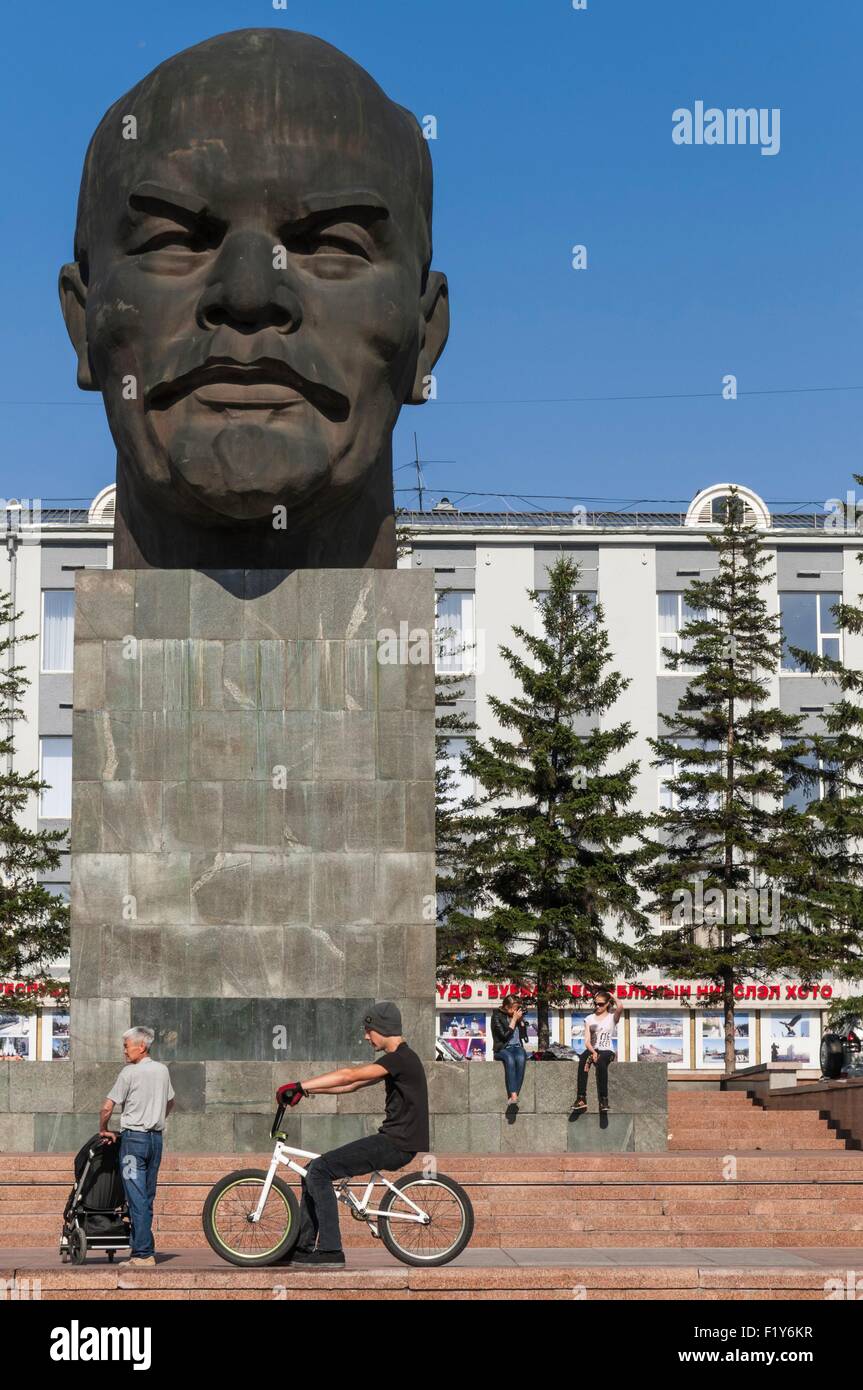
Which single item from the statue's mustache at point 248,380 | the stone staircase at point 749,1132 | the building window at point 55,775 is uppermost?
the statue's mustache at point 248,380

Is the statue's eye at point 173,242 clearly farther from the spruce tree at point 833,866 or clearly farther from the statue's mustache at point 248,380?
the spruce tree at point 833,866

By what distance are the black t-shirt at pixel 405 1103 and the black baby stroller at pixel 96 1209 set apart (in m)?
2.21

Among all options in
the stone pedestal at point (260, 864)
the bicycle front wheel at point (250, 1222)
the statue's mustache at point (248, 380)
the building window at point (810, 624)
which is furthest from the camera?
the building window at point (810, 624)

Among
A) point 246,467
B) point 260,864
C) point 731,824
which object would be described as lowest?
point 260,864

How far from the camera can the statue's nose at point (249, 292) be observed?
64.5ft

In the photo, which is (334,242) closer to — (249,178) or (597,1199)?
(249,178)

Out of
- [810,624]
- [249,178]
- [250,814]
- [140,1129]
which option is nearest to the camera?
[140,1129]

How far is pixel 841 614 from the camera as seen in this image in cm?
3809

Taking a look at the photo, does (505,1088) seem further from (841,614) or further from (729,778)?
(729,778)

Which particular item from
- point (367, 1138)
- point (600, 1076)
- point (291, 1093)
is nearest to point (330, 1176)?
point (367, 1138)

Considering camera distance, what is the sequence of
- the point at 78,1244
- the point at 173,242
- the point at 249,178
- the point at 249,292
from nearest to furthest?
the point at 78,1244 < the point at 249,292 < the point at 249,178 < the point at 173,242

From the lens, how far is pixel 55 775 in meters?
53.3

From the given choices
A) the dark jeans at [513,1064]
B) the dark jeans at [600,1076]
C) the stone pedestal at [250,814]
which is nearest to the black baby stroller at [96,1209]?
the stone pedestal at [250,814]

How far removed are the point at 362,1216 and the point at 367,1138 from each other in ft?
1.78
